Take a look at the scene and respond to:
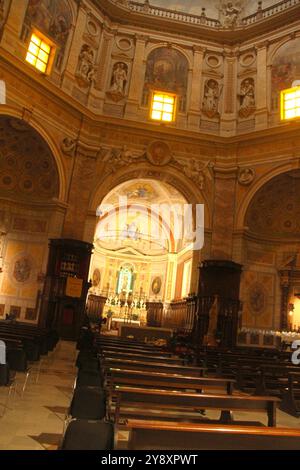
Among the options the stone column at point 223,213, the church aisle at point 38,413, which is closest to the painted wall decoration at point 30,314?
the church aisle at point 38,413

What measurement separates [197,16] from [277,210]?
11.7 meters

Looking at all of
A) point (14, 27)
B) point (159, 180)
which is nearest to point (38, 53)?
point (14, 27)

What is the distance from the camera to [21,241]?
17719 millimetres

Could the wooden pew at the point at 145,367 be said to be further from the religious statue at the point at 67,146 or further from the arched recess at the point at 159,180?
the religious statue at the point at 67,146

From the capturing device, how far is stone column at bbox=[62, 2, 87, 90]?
18.1m

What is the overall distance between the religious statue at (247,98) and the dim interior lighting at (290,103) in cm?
147

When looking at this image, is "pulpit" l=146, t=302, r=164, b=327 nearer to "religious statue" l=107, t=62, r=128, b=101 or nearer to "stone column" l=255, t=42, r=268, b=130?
"stone column" l=255, t=42, r=268, b=130

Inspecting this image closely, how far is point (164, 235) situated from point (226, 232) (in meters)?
11.0

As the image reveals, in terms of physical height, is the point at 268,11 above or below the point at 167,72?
above

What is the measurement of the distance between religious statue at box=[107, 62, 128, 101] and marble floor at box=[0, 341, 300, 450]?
14.2m

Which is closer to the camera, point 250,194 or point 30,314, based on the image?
point 30,314

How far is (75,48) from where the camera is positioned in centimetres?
1870

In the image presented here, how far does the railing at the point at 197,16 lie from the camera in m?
20.4

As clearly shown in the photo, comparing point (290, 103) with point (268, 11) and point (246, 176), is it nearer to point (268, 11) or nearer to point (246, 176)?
point (246, 176)
